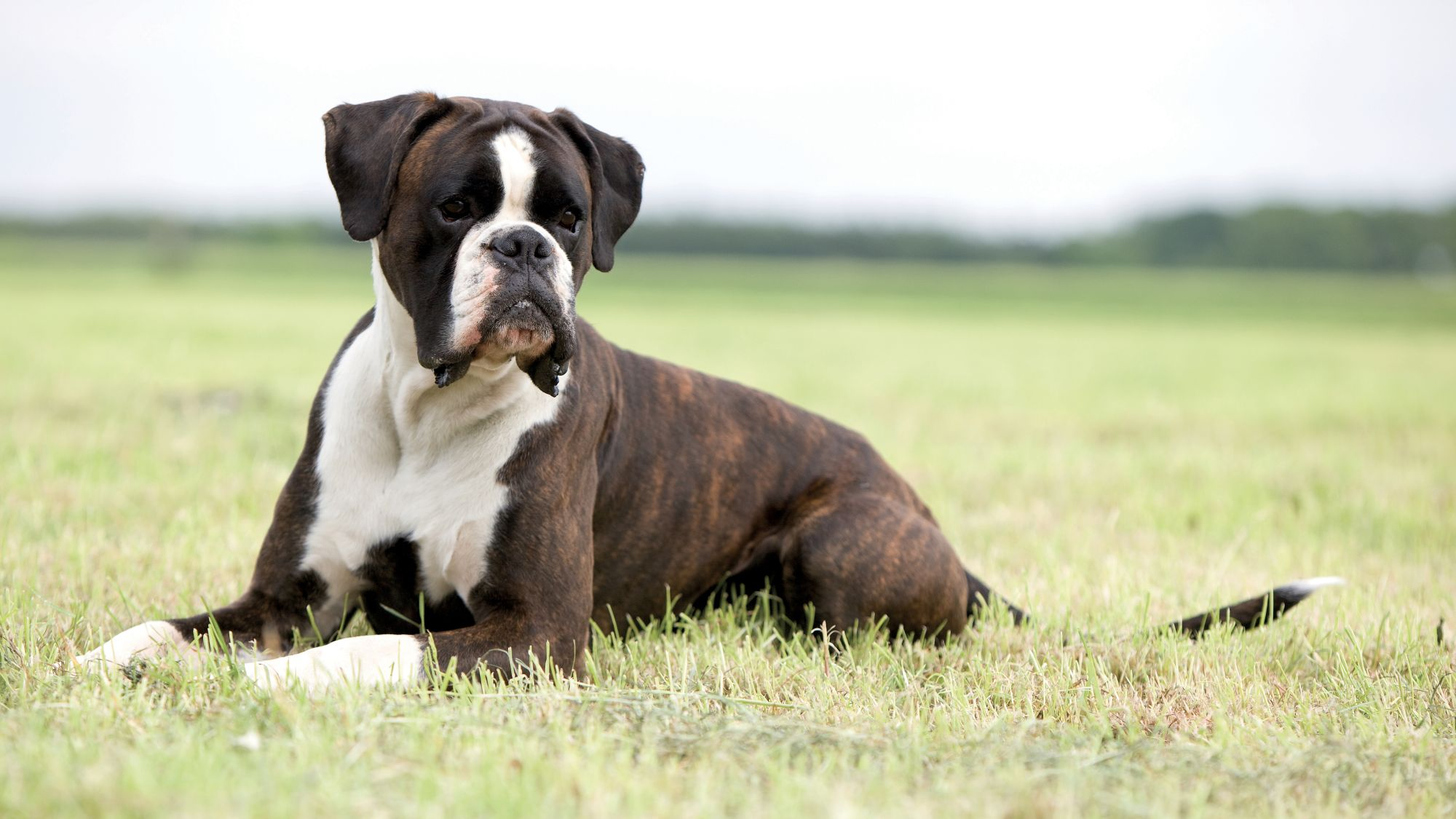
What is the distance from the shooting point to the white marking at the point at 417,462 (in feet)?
12.0

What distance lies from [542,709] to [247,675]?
0.74 meters


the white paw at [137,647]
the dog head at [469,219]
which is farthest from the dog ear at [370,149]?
the white paw at [137,647]

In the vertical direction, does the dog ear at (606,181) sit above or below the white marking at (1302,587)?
above

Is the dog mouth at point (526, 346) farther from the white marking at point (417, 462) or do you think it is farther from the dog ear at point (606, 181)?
the dog ear at point (606, 181)

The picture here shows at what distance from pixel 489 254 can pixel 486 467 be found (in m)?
0.66

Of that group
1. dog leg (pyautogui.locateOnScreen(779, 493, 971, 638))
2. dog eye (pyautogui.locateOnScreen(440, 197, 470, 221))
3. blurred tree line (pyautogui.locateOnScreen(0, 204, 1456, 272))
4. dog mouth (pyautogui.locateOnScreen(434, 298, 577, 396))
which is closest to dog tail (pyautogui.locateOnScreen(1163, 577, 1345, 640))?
dog leg (pyautogui.locateOnScreen(779, 493, 971, 638))

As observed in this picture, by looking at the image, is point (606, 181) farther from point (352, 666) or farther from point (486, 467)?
point (352, 666)

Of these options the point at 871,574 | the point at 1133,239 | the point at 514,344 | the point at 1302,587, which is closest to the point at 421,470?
the point at 514,344

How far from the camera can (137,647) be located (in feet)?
11.3

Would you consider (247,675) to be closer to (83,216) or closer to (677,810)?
(677,810)

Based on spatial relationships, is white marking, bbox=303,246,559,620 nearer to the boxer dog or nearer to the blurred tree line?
the boxer dog

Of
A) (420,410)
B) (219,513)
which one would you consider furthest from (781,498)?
(219,513)

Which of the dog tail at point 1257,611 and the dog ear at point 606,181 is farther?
the dog tail at point 1257,611

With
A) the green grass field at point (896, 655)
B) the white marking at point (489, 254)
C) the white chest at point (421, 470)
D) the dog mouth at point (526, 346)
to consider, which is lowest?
the green grass field at point (896, 655)
